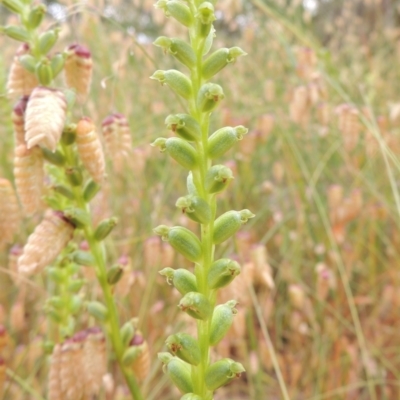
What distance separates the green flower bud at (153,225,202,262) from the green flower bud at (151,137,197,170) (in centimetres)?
5

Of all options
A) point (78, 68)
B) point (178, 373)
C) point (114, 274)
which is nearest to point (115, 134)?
point (78, 68)

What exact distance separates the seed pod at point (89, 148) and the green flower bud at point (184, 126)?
23cm

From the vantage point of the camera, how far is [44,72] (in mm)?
689

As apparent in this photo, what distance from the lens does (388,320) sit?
1708 mm

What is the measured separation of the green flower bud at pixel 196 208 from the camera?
1.49 feet

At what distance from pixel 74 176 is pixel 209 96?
0.96 feet

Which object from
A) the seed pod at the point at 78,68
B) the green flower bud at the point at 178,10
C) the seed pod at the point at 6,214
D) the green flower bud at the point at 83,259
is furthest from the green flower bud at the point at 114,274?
the green flower bud at the point at 178,10

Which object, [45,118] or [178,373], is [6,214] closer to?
[45,118]

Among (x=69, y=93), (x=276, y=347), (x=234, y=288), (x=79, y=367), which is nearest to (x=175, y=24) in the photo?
(x=276, y=347)

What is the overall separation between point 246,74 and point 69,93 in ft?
9.08

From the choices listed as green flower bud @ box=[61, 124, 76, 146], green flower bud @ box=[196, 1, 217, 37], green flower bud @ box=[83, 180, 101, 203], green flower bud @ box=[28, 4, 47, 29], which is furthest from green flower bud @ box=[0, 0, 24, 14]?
green flower bud @ box=[196, 1, 217, 37]

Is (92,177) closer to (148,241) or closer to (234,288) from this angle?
(234,288)

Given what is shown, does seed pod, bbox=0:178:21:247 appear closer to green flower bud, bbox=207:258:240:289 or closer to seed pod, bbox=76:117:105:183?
seed pod, bbox=76:117:105:183

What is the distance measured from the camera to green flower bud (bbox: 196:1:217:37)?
46cm
